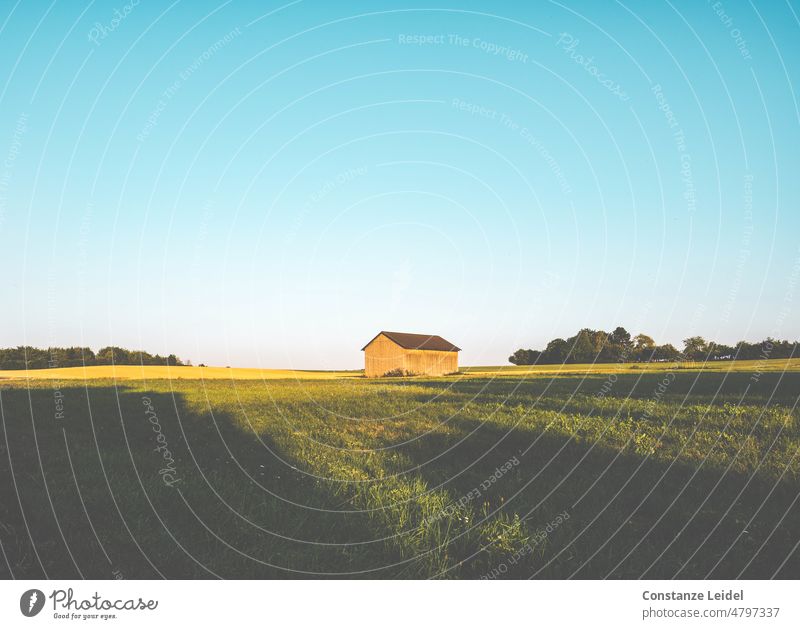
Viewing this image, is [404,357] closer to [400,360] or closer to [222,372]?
[400,360]

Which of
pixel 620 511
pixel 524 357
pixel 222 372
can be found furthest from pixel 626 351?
pixel 620 511

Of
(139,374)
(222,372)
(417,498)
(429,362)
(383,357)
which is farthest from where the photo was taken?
(429,362)

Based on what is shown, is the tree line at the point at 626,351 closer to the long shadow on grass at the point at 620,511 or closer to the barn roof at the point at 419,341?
the barn roof at the point at 419,341

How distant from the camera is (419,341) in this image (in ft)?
284

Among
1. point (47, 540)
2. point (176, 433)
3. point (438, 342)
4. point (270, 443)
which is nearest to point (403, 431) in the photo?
point (270, 443)

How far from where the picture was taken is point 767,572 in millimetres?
5293

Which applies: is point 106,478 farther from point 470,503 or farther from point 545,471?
point 545,471

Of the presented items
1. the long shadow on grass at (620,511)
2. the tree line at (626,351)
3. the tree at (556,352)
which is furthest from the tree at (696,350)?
the long shadow on grass at (620,511)

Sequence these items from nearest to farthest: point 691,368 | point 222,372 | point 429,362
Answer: point 691,368 → point 222,372 → point 429,362

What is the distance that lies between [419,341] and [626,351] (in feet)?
109

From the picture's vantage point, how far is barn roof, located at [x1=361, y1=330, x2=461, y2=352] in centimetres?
8044

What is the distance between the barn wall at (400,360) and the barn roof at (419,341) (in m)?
0.79

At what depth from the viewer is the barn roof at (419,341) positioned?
264 feet

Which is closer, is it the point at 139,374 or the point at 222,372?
the point at 139,374
